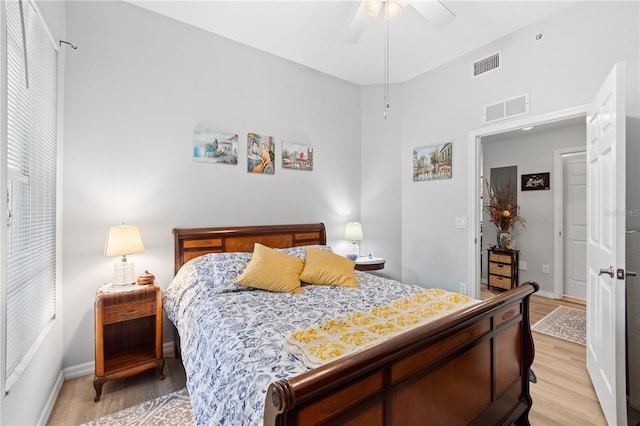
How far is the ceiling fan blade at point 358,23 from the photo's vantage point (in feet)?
7.10

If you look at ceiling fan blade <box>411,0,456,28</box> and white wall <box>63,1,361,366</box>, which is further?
white wall <box>63,1,361,366</box>

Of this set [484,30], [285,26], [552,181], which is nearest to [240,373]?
[285,26]

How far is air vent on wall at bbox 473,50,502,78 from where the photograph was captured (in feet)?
9.77

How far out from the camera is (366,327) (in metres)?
1.59

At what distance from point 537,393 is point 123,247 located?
3.18 m

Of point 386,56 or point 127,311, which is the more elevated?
point 386,56

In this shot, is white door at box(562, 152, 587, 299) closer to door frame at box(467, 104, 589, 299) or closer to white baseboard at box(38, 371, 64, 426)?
door frame at box(467, 104, 589, 299)

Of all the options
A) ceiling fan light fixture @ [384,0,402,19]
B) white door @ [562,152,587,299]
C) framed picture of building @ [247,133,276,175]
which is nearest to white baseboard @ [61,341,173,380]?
framed picture of building @ [247,133,276,175]

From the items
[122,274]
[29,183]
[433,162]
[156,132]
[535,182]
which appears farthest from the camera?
[535,182]

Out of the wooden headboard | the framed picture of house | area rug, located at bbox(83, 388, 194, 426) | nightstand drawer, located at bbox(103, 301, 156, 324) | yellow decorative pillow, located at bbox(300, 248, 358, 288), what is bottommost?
area rug, located at bbox(83, 388, 194, 426)

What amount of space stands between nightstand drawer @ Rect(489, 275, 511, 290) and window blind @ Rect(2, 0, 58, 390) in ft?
17.1

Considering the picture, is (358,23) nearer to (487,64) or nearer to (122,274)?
(487,64)

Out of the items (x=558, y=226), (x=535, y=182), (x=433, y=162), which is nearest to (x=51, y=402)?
(x=433, y=162)

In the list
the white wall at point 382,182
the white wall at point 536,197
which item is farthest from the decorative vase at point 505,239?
the white wall at point 382,182
